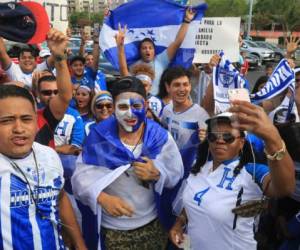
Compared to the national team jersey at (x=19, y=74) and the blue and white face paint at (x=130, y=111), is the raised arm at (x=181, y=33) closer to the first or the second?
the national team jersey at (x=19, y=74)

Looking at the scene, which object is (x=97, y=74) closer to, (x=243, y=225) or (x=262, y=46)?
(x=243, y=225)

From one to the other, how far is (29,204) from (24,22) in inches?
72.0

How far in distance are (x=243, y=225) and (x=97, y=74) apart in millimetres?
4083

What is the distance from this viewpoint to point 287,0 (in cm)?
4388

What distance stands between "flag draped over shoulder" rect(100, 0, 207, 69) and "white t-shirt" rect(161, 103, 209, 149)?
176 centimetres

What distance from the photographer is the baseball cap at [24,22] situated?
3.43 metres

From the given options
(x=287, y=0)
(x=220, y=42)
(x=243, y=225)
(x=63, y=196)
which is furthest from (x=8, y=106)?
(x=287, y=0)

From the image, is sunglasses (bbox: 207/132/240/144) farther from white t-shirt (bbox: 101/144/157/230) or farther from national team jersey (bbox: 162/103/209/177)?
national team jersey (bbox: 162/103/209/177)

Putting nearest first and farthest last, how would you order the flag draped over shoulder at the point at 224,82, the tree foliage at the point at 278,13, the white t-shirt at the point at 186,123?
the flag draped over shoulder at the point at 224,82 < the white t-shirt at the point at 186,123 < the tree foliage at the point at 278,13

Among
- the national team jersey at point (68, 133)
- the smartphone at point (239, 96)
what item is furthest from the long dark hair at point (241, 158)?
the national team jersey at point (68, 133)

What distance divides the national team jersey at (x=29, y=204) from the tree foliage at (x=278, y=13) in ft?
131

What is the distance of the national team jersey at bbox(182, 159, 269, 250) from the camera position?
2305mm

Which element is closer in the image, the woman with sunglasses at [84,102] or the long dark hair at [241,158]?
the long dark hair at [241,158]

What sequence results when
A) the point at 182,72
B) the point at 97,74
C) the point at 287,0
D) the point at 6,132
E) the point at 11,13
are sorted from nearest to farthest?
the point at 6,132 < the point at 11,13 < the point at 182,72 < the point at 97,74 < the point at 287,0
